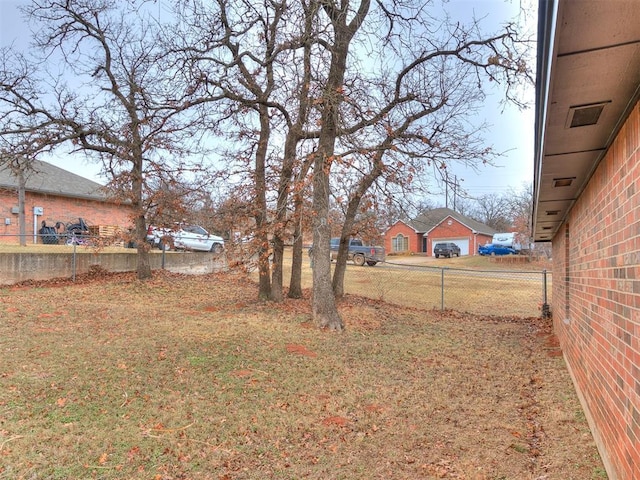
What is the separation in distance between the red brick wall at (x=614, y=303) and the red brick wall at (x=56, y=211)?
17.3m

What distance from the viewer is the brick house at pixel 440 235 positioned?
4388 centimetres

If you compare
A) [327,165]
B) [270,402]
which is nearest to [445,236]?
[327,165]

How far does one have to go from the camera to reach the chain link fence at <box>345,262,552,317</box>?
1324 centimetres

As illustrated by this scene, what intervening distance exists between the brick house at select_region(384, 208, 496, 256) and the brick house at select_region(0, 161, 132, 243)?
88.6 ft

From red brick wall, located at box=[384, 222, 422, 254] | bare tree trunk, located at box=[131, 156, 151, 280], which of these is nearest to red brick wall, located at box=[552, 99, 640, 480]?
bare tree trunk, located at box=[131, 156, 151, 280]

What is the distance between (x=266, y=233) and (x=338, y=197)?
1.84m

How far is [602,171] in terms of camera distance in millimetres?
3047

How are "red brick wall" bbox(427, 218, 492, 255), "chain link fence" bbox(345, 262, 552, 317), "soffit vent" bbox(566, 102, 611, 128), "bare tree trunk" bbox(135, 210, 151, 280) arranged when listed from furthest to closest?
"red brick wall" bbox(427, 218, 492, 255) < "chain link fence" bbox(345, 262, 552, 317) < "bare tree trunk" bbox(135, 210, 151, 280) < "soffit vent" bbox(566, 102, 611, 128)

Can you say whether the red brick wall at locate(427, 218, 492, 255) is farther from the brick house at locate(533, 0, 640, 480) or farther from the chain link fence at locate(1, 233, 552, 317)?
the brick house at locate(533, 0, 640, 480)

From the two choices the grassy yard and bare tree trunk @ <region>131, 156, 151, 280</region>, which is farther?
bare tree trunk @ <region>131, 156, 151, 280</region>

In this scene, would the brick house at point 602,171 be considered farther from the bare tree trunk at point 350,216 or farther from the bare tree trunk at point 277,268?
the bare tree trunk at point 277,268

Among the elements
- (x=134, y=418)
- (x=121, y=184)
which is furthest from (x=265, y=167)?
(x=134, y=418)

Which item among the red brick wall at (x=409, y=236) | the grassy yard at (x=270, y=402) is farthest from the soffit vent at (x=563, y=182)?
the red brick wall at (x=409, y=236)

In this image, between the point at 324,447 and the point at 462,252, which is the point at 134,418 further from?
the point at 462,252
